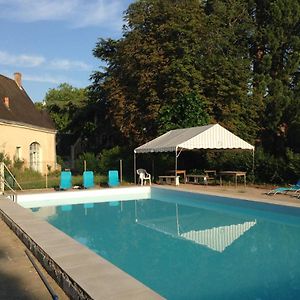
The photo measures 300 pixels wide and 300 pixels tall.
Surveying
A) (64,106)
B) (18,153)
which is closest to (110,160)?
(18,153)

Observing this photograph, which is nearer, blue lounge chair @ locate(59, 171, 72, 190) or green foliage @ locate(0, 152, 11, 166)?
blue lounge chair @ locate(59, 171, 72, 190)

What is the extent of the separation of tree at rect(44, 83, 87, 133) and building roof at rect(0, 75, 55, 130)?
5.26 meters

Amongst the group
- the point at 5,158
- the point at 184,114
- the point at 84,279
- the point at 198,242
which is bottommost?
the point at 198,242

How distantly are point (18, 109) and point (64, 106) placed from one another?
1356 cm

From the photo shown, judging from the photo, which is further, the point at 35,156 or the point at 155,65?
the point at 35,156

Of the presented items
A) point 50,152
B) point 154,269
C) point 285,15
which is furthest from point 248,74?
point 154,269

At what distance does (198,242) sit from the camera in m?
10.1

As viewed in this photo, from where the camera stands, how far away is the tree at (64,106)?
41.1 meters

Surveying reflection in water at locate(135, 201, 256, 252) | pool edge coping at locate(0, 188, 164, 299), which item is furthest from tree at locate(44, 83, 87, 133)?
pool edge coping at locate(0, 188, 164, 299)

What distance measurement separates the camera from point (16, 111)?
96.7ft

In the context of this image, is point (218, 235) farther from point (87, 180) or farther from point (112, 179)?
point (112, 179)

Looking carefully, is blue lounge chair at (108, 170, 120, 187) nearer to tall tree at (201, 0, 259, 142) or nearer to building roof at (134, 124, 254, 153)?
building roof at (134, 124, 254, 153)

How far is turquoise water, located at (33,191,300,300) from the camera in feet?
Result: 22.7

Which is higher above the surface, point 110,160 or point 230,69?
point 230,69
